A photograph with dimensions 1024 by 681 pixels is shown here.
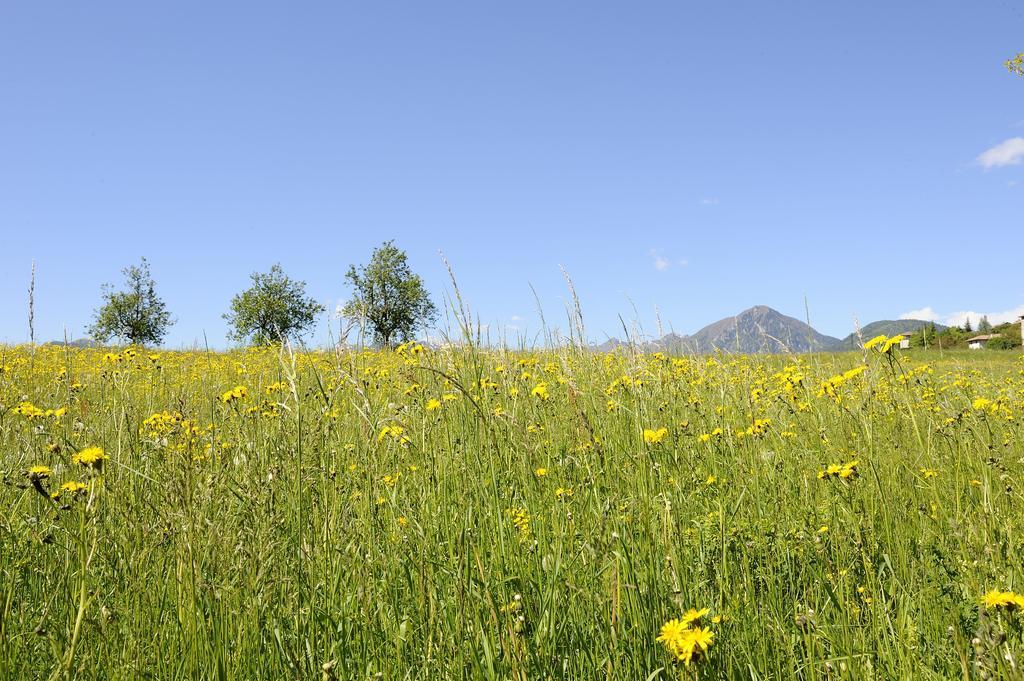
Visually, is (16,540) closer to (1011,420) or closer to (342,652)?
(342,652)

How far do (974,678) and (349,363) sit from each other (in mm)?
2202

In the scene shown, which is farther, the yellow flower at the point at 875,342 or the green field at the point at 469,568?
the yellow flower at the point at 875,342

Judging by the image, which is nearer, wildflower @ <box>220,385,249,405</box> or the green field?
the green field

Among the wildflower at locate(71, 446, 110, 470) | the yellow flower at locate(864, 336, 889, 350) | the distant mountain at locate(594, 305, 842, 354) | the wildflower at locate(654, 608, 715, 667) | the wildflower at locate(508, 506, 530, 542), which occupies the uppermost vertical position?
the distant mountain at locate(594, 305, 842, 354)

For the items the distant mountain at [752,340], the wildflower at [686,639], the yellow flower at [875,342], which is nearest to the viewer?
the wildflower at [686,639]

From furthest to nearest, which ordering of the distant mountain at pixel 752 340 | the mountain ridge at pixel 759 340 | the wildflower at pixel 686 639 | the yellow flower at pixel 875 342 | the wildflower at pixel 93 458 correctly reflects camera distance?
the distant mountain at pixel 752 340 < the mountain ridge at pixel 759 340 < the yellow flower at pixel 875 342 < the wildflower at pixel 93 458 < the wildflower at pixel 686 639

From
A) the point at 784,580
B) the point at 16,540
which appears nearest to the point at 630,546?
the point at 784,580

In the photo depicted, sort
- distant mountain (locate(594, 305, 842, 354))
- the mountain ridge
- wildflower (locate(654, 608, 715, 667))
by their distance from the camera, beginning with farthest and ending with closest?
distant mountain (locate(594, 305, 842, 354)) < the mountain ridge < wildflower (locate(654, 608, 715, 667))

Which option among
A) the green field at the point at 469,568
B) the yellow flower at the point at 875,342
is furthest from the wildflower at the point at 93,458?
the yellow flower at the point at 875,342

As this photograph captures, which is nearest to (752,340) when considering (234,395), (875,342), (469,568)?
(875,342)

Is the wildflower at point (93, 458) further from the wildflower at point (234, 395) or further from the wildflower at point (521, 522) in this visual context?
the wildflower at point (234, 395)

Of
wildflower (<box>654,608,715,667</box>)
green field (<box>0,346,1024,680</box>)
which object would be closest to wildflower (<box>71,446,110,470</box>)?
green field (<box>0,346,1024,680</box>)

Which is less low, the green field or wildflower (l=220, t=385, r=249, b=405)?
wildflower (l=220, t=385, r=249, b=405)

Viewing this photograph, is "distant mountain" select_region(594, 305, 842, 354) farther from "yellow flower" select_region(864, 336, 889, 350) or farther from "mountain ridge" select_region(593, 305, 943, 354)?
"yellow flower" select_region(864, 336, 889, 350)
